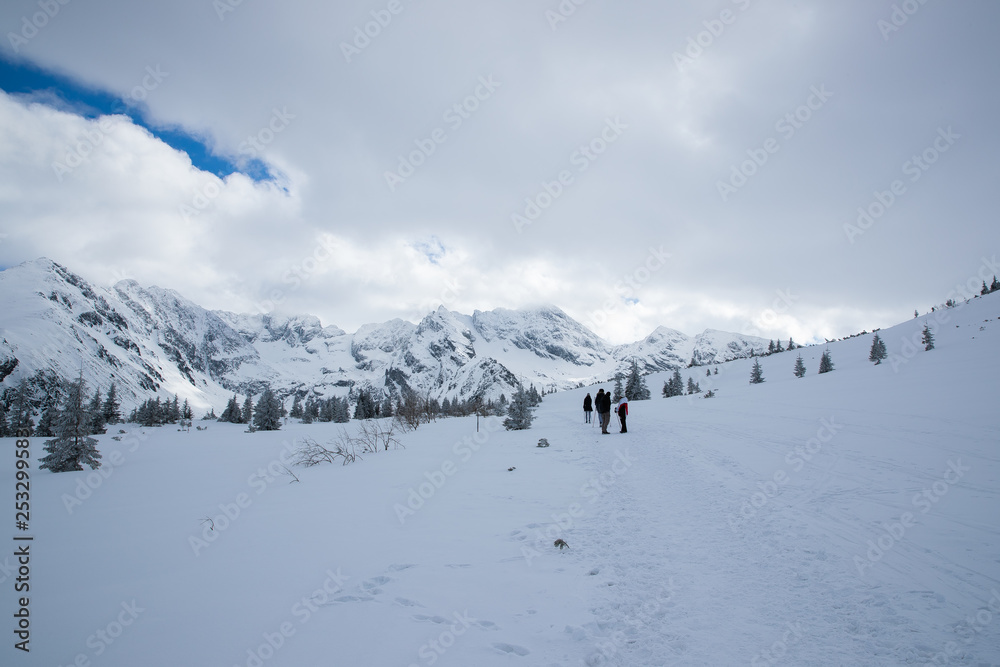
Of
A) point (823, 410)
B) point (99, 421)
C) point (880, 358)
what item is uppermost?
point (880, 358)

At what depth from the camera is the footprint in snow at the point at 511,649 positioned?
9.62 feet

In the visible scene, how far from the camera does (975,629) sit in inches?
119

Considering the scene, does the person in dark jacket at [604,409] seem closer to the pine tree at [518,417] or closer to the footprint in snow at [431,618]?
the pine tree at [518,417]

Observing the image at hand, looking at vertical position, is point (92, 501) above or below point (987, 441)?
below

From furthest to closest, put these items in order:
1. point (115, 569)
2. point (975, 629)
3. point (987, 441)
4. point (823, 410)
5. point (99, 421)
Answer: point (99, 421) < point (823, 410) < point (987, 441) < point (115, 569) < point (975, 629)

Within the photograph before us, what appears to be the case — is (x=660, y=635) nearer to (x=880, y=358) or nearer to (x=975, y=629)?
(x=975, y=629)

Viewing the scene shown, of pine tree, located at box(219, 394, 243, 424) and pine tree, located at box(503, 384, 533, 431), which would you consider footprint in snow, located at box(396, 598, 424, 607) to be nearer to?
pine tree, located at box(503, 384, 533, 431)

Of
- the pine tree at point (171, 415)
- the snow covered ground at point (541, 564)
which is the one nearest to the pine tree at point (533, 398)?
the pine tree at point (171, 415)

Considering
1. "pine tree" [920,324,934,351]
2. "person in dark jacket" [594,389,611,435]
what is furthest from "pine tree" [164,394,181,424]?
"pine tree" [920,324,934,351]

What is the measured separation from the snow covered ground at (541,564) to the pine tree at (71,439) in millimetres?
2089

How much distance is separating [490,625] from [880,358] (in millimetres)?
49318

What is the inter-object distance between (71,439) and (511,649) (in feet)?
51.7

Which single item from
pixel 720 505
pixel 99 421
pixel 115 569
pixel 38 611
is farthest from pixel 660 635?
pixel 99 421

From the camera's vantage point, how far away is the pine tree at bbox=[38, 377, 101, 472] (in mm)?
11523
